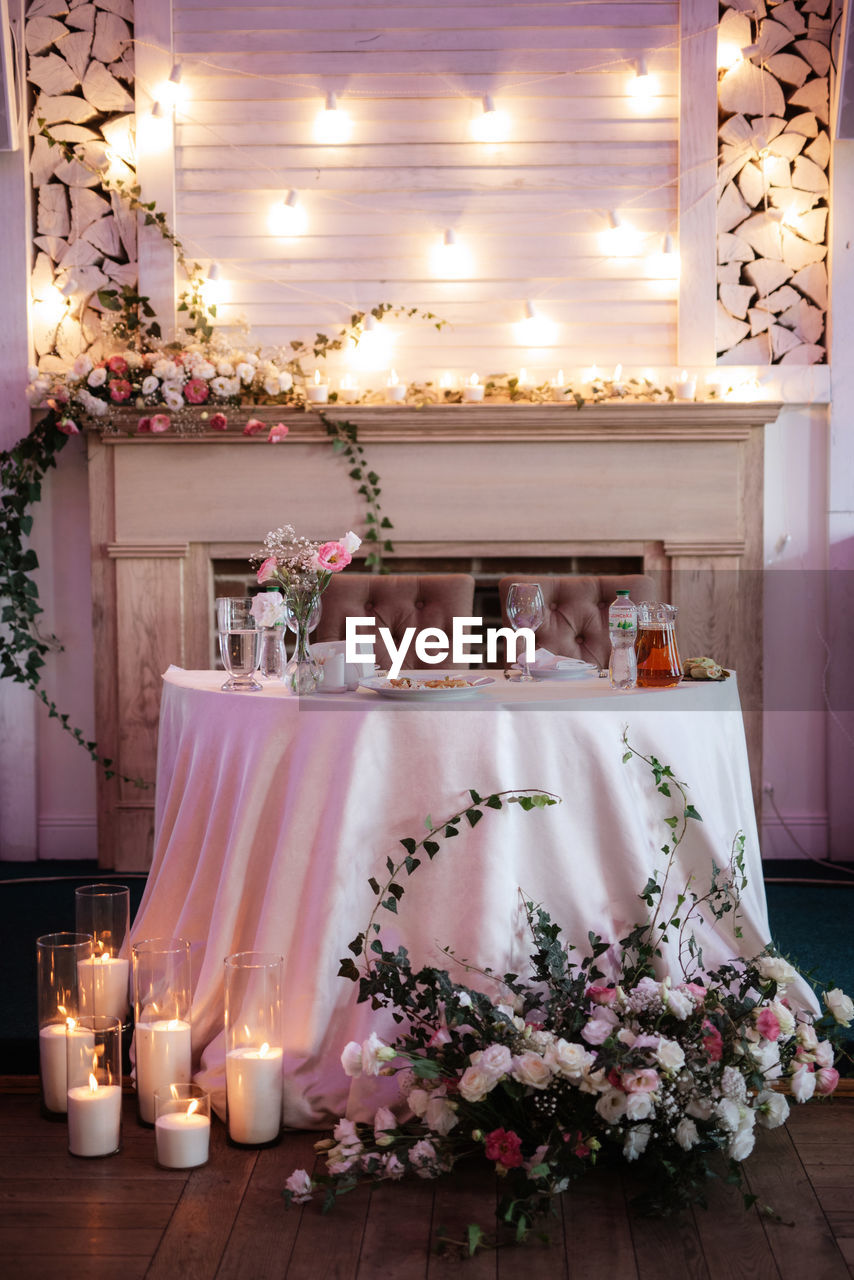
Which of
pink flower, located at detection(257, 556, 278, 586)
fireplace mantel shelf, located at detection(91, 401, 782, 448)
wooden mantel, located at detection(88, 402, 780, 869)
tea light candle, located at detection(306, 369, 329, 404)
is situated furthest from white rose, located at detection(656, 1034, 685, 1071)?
tea light candle, located at detection(306, 369, 329, 404)

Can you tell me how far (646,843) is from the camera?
215 cm

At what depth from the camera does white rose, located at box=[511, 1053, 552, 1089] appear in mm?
1877

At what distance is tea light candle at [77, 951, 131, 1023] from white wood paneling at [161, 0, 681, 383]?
2.19m

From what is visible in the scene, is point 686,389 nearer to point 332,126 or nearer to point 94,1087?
point 332,126

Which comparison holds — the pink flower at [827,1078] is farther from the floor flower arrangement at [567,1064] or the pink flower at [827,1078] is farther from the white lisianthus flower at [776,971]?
the white lisianthus flower at [776,971]

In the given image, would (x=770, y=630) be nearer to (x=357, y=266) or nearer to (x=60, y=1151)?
(x=357, y=266)

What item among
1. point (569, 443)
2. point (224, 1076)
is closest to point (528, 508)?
point (569, 443)

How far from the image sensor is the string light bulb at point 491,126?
390cm

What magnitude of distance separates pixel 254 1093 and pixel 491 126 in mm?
3041

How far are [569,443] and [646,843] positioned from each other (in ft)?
6.48

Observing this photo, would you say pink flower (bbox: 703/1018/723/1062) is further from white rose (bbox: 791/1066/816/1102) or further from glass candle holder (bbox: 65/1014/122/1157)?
glass candle holder (bbox: 65/1014/122/1157)

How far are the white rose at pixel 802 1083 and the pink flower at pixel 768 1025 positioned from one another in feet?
0.26

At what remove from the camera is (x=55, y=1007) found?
2.19 meters

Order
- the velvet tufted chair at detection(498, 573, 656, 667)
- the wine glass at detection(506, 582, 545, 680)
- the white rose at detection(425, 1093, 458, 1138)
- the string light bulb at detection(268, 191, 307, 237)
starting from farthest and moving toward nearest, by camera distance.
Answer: the string light bulb at detection(268, 191, 307, 237) → the velvet tufted chair at detection(498, 573, 656, 667) → the wine glass at detection(506, 582, 545, 680) → the white rose at detection(425, 1093, 458, 1138)
